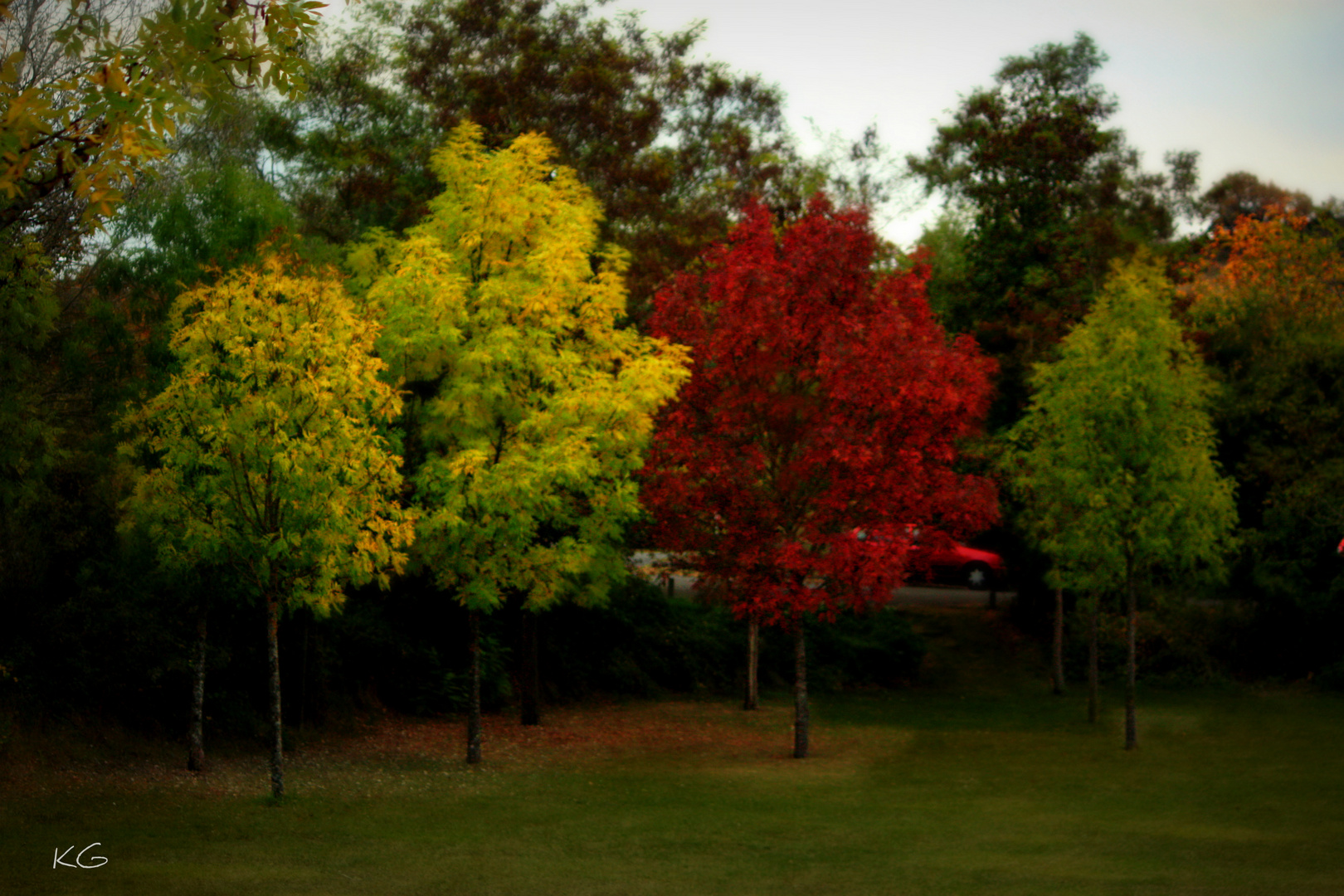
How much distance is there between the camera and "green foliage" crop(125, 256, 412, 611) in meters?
13.8

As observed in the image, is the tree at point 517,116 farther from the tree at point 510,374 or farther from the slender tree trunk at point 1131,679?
the slender tree trunk at point 1131,679

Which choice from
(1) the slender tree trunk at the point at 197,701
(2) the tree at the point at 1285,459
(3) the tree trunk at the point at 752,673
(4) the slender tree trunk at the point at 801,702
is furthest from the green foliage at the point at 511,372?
(2) the tree at the point at 1285,459

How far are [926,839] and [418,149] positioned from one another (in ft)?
58.0

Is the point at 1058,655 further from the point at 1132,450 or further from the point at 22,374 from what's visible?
the point at 22,374

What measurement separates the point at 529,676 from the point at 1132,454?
11.6 meters

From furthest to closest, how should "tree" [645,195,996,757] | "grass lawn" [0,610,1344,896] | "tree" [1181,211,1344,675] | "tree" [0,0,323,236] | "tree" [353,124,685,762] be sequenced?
"tree" [1181,211,1344,675] → "tree" [645,195,996,757] → "tree" [353,124,685,762] → "grass lawn" [0,610,1344,896] → "tree" [0,0,323,236]

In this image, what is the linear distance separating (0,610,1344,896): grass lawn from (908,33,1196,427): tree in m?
10.2

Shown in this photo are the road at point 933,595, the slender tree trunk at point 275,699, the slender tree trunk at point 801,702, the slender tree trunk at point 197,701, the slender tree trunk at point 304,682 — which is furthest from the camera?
the road at point 933,595

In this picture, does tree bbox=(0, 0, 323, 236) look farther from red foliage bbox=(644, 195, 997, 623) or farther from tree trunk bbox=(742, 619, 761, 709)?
tree trunk bbox=(742, 619, 761, 709)

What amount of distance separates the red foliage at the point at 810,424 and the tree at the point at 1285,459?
37.4 ft

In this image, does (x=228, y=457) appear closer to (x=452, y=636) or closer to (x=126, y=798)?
(x=126, y=798)

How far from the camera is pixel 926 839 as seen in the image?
13383 mm

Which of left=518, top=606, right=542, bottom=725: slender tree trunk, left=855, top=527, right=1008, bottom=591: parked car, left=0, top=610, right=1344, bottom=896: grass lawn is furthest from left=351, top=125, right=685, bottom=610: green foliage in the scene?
left=855, top=527, right=1008, bottom=591: parked car

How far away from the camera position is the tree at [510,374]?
1720 centimetres
